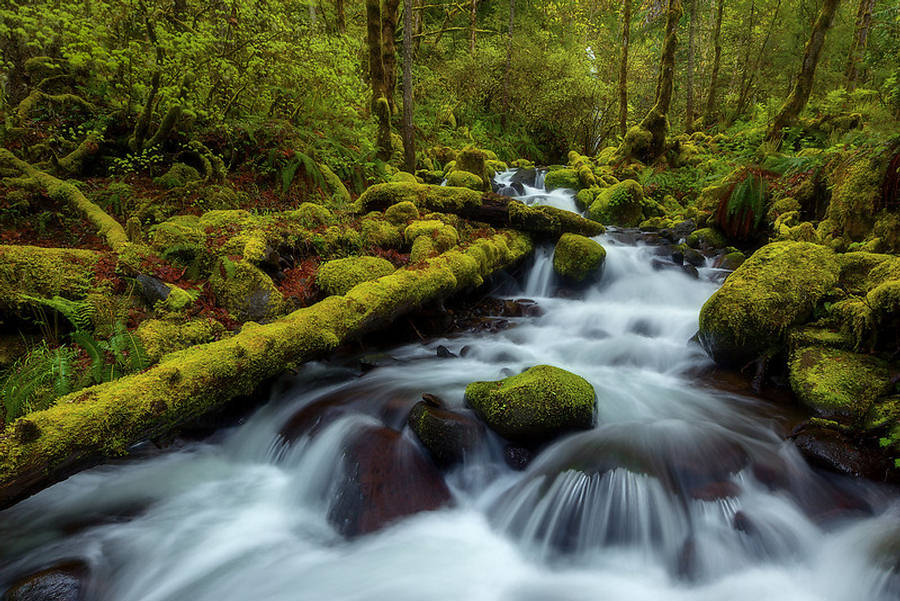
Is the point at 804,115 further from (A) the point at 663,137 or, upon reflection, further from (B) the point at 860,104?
(A) the point at 663,137

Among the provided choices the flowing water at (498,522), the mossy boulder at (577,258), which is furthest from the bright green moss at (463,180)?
the flowing water at (498,522)

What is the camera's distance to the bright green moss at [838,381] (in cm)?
365

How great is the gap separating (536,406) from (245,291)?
3.43 meters

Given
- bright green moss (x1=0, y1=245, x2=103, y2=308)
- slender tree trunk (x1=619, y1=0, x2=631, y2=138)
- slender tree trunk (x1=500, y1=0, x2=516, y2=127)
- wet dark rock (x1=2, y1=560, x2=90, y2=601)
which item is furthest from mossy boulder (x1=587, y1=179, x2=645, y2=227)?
wet dark rock (x1=2, y1=560, x2=90, y2=601)

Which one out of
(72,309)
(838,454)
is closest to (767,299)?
(838,454)

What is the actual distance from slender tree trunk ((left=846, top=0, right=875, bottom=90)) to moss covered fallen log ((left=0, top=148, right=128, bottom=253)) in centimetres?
1784

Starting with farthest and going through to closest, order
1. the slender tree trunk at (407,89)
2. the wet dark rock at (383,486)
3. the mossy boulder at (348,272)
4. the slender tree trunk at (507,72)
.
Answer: the slender tree trunk at (507,72) < the slender tree trunk at (407,89) < the mossy boulder at (348,272) < the wet dark rock at (383,486)

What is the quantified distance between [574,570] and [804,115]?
14483mm

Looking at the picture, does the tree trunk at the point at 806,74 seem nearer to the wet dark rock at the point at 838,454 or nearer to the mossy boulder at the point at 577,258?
the mossy boulder at the point at 577,258

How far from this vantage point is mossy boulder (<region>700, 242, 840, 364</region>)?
4609mm

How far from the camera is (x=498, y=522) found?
3730 millimetres

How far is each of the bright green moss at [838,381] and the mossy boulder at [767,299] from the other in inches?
17.4

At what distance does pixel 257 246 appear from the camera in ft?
17.8

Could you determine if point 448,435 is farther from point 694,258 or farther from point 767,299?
point 694,258
